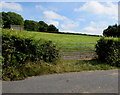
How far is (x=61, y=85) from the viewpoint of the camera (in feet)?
14.0

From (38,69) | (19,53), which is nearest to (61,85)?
(38,69)

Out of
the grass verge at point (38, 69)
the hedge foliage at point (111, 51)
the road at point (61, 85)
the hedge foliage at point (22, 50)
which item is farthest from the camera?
the hedge foliage at point (111, 51)

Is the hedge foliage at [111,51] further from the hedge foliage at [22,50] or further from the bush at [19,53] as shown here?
the bush at [19,53]

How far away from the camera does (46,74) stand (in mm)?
5441

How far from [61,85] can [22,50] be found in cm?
231

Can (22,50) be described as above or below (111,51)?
above

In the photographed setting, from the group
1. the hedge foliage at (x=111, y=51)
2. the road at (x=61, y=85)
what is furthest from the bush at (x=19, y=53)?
the hedge foliage at (x=111, y=51)

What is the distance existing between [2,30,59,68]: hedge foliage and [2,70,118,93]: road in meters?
0.93

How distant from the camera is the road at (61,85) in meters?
3.86

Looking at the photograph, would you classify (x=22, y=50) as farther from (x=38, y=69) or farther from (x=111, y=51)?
(x=111, y=51)

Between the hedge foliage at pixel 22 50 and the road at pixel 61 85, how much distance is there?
0.93m

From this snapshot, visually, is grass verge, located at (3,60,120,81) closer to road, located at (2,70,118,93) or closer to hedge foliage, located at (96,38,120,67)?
road, located at (2,70,118,93)

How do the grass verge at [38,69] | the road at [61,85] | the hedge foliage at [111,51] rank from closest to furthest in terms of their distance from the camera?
the road at [61,85] < the grass verge at [38,69] < the hedge foliage at [111,51]

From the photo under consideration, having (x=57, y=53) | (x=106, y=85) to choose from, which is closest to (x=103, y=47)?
(x=57, y=53)
